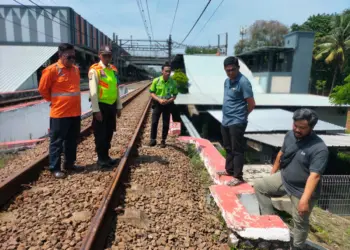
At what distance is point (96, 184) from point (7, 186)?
1.11 m

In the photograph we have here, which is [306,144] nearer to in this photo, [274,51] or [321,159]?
[321,159]

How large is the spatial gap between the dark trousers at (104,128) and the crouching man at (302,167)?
2.75 meters

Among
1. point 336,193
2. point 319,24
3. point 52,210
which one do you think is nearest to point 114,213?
point 52,210

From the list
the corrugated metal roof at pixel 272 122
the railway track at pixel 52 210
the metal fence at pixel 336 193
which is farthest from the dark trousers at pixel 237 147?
the corrugated metal roof at pixel 272 122

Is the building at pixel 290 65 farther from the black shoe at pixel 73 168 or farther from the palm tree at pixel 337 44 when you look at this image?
the black shoe at pixel 73 168

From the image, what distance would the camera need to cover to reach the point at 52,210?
3.27m

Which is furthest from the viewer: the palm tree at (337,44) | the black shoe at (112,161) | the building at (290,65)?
the palm tree at (337,44)

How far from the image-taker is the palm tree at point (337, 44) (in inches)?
1384

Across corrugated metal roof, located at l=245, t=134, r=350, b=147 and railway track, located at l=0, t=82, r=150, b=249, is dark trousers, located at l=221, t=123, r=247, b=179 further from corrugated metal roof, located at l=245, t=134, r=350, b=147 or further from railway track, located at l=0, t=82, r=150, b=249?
corrugated metal roof, located at l=245, t=134, r=350, b=147

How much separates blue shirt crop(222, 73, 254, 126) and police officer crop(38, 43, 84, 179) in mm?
2324

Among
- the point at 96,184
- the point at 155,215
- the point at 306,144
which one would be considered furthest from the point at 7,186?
the point at 306,144

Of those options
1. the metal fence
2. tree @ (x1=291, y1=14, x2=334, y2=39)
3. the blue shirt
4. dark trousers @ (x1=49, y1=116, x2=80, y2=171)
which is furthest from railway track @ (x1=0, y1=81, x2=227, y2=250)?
tree @ (x1=291, y1=14, x2=334, y2=39)

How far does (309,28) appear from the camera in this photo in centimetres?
4475

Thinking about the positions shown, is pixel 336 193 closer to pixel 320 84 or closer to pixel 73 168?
pixel 73 168
